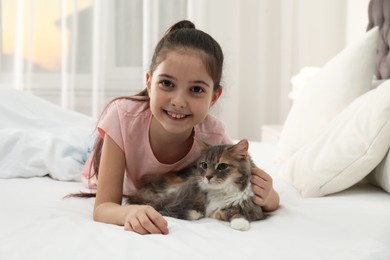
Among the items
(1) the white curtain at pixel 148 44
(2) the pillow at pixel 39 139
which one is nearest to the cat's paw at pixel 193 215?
(2) the pillow at pixel 39 139

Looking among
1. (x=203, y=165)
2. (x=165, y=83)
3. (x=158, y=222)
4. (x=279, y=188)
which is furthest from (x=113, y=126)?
(x=279, y=188)

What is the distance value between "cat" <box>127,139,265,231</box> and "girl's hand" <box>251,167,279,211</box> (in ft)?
0.06

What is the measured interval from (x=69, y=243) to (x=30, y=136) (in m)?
1.22

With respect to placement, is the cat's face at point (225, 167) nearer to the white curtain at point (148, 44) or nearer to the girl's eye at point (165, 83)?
the girl's eye at point (165, 83)

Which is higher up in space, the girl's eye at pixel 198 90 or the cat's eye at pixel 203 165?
the girl's eye at pixel 198 90

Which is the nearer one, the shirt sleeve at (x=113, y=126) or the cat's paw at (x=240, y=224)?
the cat's paw at (x=240, y=224)

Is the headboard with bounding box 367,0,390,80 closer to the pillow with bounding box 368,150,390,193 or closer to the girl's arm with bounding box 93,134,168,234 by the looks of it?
the pillow with bounding box 368,150,390,193

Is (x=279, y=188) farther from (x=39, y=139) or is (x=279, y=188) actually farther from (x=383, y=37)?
(x=383, y=37)

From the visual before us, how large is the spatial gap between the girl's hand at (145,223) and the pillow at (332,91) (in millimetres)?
938

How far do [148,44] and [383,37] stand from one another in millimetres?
1888

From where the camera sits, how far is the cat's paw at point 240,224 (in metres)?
1.18

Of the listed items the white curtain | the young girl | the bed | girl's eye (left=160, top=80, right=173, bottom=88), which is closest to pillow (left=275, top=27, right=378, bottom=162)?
the bed

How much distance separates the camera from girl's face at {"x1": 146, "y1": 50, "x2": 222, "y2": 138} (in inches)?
51.9

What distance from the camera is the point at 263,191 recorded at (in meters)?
1.31
